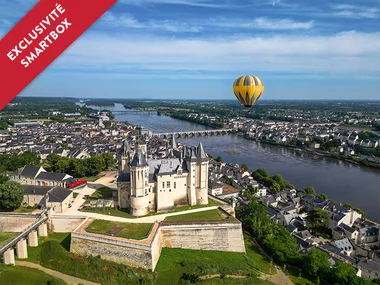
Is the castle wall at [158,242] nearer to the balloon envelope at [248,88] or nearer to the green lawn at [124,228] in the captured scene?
the green lawn at [124,228]

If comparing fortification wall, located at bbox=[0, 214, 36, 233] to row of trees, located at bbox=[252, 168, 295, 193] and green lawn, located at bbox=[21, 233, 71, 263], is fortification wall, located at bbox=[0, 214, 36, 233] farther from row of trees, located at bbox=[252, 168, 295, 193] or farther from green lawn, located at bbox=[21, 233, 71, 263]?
row of trees, located at bbox=[252, 168, 295, 193]

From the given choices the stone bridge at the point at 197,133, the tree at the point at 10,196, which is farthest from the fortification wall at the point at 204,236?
the stone bridge at the point at 197,133

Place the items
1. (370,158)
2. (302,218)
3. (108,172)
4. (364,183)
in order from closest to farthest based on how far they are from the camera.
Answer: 1. (302,218)
2. (108,172)
3. (364,183)
4. (370,158)

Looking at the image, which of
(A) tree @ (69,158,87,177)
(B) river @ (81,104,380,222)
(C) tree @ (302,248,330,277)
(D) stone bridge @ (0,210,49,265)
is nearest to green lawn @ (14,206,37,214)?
(D) stone bridge @ (0,210,49,265)

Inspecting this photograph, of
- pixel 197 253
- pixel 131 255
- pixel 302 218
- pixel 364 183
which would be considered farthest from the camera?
pixel 364 183

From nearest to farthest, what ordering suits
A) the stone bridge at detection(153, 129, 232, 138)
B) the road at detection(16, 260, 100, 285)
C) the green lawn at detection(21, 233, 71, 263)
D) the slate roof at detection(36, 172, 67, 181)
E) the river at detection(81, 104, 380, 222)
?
the road at detection(16, 260, 100, 285) → the green lawn at detection(21, 233, 71, 263) → the slate roof at detection(36, 172, 67, 181) → the river at detection(81, 104, 380, 222) → the stone bridge at detection(153, 129, 232, 138)

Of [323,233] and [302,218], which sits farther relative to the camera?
[302,218]

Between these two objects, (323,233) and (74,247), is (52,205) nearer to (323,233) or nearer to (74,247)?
(74,247)

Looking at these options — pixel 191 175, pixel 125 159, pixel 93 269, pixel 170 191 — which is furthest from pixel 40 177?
pixel 191 175

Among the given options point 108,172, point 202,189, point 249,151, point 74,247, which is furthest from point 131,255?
point 249,151
